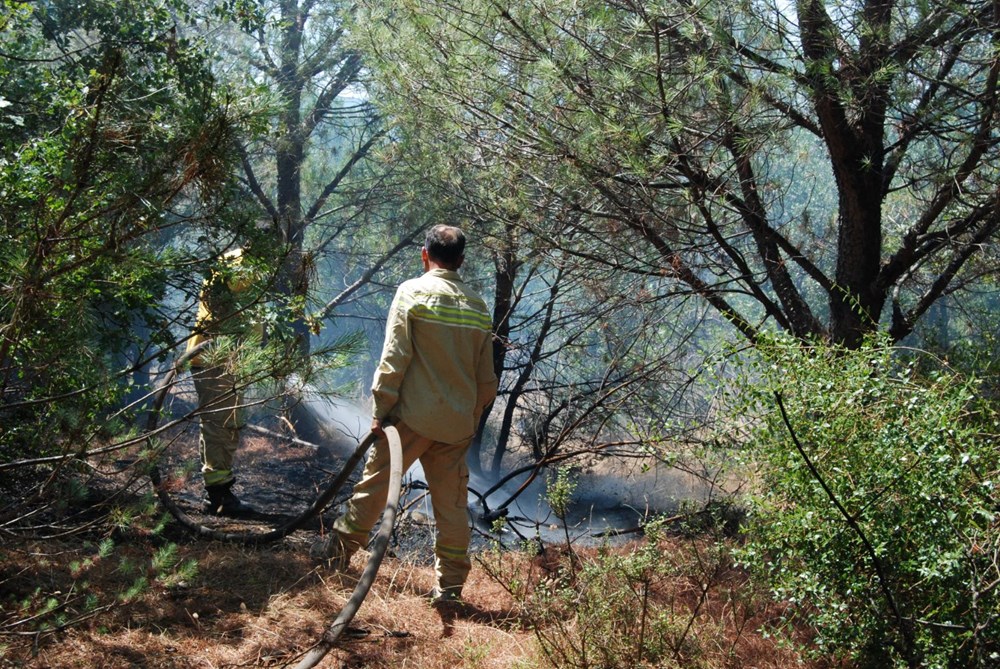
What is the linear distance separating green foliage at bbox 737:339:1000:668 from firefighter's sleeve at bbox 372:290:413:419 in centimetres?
163

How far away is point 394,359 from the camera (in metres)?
3.94

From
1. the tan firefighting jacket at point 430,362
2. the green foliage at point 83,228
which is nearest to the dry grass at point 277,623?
the green foliage at point 83,228

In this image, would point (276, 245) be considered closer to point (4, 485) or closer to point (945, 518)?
point (4, 485)

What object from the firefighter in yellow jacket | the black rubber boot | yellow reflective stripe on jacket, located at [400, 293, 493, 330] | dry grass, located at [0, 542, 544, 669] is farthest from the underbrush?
the black rubber boot

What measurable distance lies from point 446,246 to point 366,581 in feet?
5.79

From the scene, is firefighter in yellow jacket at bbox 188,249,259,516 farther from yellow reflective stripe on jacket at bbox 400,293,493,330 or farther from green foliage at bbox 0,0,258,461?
yellow reflective stripe on jacket at bbox 400,293,493,330

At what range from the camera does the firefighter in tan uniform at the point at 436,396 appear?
397 cm

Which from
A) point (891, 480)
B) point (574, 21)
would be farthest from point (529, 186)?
point (891, 480)

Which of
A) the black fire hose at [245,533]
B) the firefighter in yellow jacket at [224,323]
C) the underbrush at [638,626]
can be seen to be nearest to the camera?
the underbrush at [638,626]

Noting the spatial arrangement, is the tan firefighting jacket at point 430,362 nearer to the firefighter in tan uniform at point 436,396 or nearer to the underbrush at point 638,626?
the firefighter in tan uniform at point 436,396

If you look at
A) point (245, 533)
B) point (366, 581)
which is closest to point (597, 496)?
point (245, 533)

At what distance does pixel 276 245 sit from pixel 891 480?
104 inches

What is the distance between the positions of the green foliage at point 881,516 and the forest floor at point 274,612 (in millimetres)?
321

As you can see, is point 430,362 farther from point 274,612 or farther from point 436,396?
point 274,612
